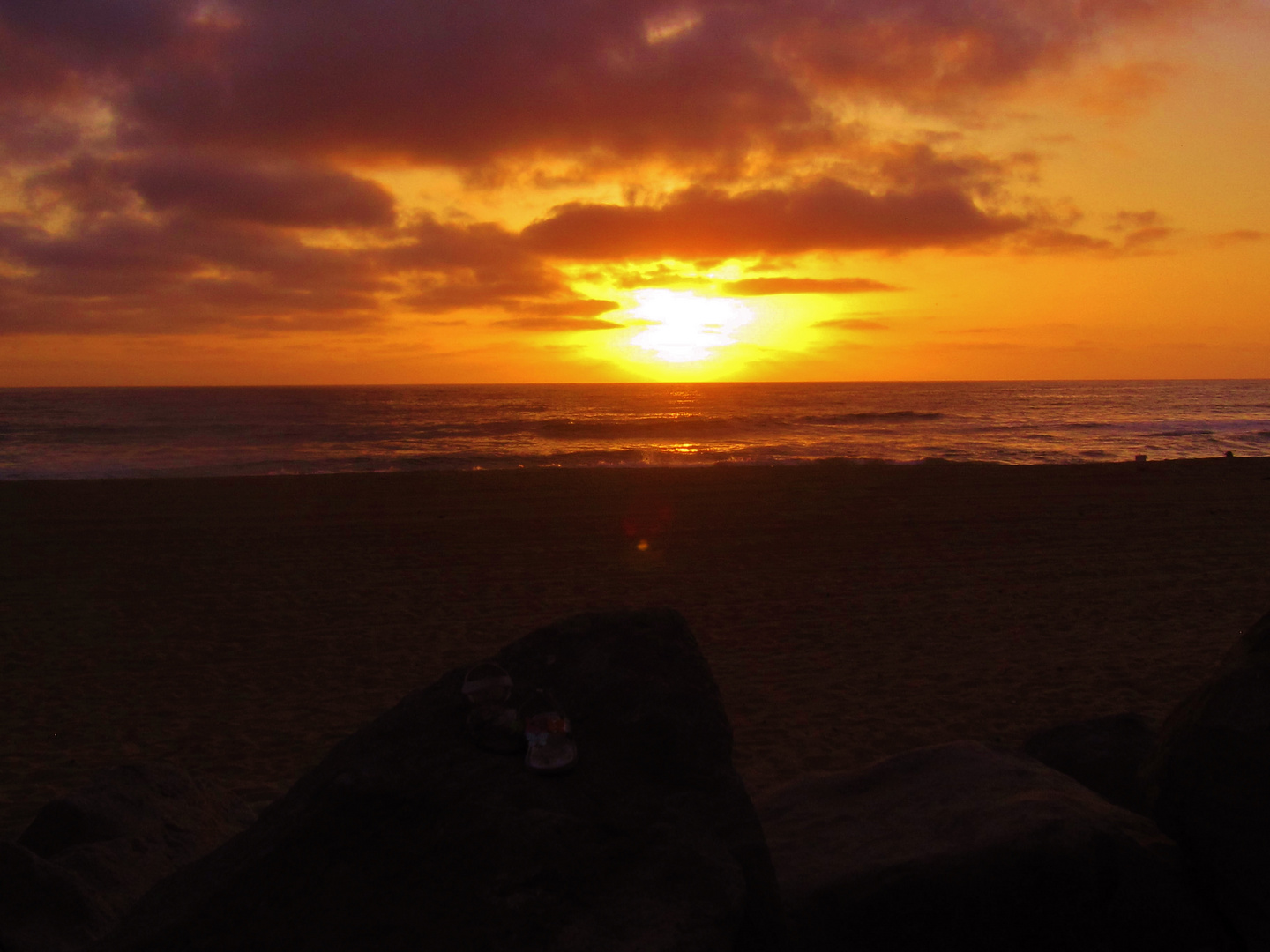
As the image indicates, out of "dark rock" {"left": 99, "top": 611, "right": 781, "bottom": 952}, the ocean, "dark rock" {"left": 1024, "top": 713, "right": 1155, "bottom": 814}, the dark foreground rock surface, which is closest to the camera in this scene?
"dark rock" {"left": 99, "top": 611, "right": 781, "bottom": 952}

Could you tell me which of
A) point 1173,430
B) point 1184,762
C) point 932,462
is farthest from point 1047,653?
point 1173,430

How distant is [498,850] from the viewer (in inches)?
91.0

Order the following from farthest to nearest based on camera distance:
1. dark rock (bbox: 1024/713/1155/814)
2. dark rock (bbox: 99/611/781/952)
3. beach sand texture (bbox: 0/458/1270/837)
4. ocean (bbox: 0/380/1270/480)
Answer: ocean (bbox: 0/380/1270/480), beach sand texture (bbox: 0/458/1270/837), dark rock (bbox: 1024/713/1155/814), dark rock (bbox: 99/611/781/952)

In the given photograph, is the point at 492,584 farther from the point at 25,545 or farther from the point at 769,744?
the point at 25,545

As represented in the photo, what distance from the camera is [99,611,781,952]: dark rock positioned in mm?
2154

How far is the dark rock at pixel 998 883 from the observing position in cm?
261

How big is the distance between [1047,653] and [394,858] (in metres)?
7.36

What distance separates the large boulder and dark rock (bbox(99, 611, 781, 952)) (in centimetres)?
142

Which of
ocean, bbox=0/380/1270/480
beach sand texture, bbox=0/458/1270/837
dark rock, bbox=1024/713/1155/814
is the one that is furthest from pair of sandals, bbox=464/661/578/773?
ocean, bbox=0/380/1270/480

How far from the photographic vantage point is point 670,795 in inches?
104

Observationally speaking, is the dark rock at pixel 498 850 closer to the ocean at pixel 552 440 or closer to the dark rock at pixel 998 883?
Answer: the dark rock at pixel 998 883

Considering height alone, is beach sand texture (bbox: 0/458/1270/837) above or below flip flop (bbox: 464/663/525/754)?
below

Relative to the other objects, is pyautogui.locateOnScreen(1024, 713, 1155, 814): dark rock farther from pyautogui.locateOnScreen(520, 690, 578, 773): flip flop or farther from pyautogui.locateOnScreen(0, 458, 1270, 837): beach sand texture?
pyautogui.locateOnScreen(520, 690, 578, 773): flip flop

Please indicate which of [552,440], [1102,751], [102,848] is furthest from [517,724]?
[552,440]
